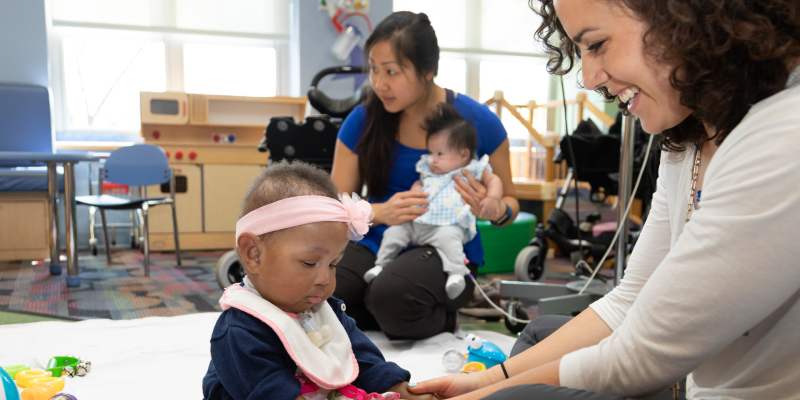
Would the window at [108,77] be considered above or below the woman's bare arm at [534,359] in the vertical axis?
above

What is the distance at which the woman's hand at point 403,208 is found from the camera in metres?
1.82

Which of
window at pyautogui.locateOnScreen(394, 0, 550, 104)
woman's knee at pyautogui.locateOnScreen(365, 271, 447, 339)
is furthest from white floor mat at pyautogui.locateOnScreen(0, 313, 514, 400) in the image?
window at pyautogui.locateOnScreen(394, 0, 550, 104)

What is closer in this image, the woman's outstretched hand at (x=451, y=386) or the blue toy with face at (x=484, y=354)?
the woman's outstretched hand at (x=451, y=386)

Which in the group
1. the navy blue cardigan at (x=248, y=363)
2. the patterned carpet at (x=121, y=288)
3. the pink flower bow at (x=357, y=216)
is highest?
the pink flower bow at (x=357, y=216)

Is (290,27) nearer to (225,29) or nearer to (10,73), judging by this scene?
(225,29)

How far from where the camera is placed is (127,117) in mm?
4953

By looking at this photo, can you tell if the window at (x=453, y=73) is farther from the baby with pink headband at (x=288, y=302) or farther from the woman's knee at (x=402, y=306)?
the baby with pink headband at (x=288, y=302)

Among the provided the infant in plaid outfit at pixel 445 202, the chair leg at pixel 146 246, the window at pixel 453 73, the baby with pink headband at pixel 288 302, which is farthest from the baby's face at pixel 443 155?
the window at pixel 453 73

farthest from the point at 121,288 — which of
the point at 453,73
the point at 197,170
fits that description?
the point at 453,73

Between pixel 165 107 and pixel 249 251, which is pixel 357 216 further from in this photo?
pixel 165 107

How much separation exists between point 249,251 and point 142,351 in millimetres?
972

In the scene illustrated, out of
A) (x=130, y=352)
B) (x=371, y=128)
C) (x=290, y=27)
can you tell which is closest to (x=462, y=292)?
(x=371, y=128)

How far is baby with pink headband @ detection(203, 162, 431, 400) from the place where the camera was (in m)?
0.84

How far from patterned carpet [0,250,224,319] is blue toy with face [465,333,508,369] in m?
1.21
